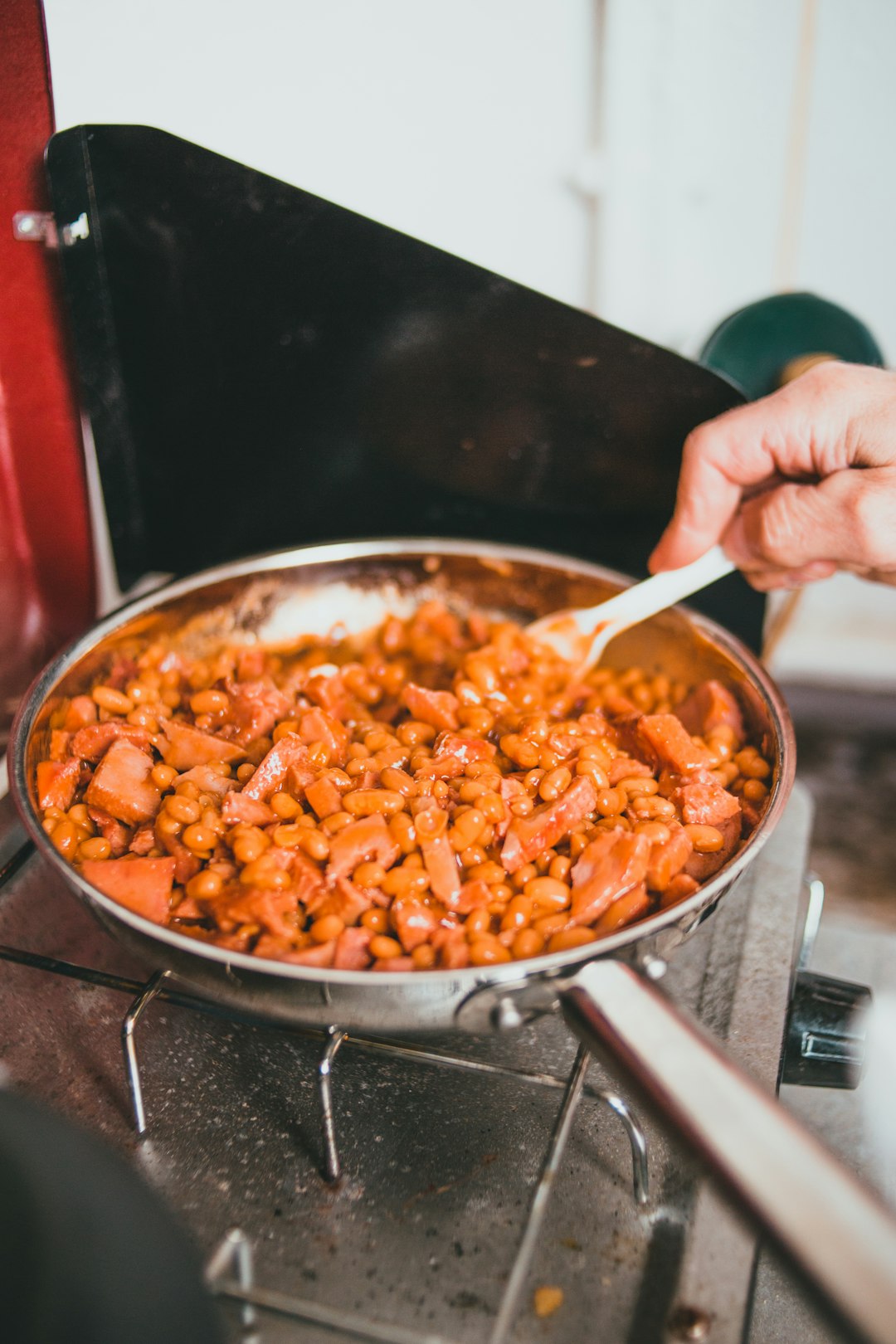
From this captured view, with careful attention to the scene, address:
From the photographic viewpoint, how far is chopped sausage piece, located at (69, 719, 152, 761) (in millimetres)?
1357

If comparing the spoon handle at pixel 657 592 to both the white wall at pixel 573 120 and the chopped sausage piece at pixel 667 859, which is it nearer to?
the chopped sausage piece at pixel 667 859

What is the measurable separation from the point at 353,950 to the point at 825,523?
0.94 meters

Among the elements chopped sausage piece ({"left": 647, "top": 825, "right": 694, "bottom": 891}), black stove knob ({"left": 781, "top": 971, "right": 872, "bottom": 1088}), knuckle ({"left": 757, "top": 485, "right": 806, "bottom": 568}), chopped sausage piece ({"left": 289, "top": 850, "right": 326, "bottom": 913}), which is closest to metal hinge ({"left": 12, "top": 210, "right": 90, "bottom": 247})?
chopped sausage piece ({"left": 289, "top": 850, "right": 326, "bottom": 913})

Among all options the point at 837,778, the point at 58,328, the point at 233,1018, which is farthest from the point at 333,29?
the point at 837,778

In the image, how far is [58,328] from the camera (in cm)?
162

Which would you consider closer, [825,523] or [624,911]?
[624,911]

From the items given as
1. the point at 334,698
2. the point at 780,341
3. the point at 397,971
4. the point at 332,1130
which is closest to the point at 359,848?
the point at 397,971

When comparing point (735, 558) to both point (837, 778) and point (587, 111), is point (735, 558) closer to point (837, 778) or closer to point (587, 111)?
point (587, 111)

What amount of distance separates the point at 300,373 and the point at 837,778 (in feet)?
7.61

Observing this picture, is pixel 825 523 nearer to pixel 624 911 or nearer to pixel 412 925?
pixel 624 911

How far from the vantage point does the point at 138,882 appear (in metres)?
1.11

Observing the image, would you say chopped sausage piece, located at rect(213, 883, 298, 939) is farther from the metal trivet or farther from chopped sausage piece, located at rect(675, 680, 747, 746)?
chopped sausage piece, located at rect(675, 680, 747, 746)

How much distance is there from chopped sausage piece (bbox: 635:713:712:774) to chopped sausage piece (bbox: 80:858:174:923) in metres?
0.68

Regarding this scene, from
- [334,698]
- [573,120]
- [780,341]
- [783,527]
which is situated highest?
[573,120]
